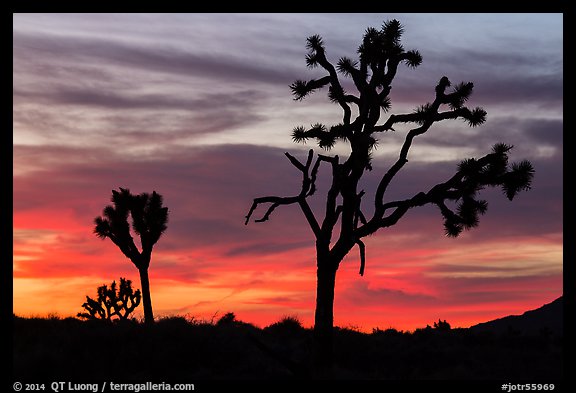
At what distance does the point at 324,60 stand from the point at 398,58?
7.74 ft

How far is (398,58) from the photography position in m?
22.8

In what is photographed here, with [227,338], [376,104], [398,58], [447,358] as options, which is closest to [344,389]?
[227,338]

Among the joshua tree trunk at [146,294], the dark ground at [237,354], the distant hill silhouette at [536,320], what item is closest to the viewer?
the dark ground at [237,354]

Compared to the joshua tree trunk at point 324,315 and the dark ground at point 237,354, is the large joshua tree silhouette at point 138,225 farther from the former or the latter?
the joshua tree trunk at point 324,315

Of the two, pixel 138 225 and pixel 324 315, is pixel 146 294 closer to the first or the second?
pixel 138 225

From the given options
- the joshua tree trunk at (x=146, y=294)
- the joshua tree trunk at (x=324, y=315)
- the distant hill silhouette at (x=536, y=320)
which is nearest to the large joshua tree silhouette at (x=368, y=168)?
the joshua tree trunk at (x=324, y=315)

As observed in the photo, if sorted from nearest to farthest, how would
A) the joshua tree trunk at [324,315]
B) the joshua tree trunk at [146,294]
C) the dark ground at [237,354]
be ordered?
the dark ground at [237,354]
the joshua tree trunk at [324,315]
the joshua tree trunk at [146,294]

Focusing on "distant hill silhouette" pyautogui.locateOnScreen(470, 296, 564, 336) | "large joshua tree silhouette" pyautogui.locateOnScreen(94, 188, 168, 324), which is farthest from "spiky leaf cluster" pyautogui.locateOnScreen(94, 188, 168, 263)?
"distant hill silhouette" pyautogui.locateOnScreen(470, 296, 564, 336)

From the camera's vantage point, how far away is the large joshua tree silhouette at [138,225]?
3177 centimetres

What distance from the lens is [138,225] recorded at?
31719 mm

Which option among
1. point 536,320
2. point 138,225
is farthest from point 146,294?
point 536,320

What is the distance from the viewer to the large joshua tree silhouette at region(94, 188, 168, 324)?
31.8 metres
